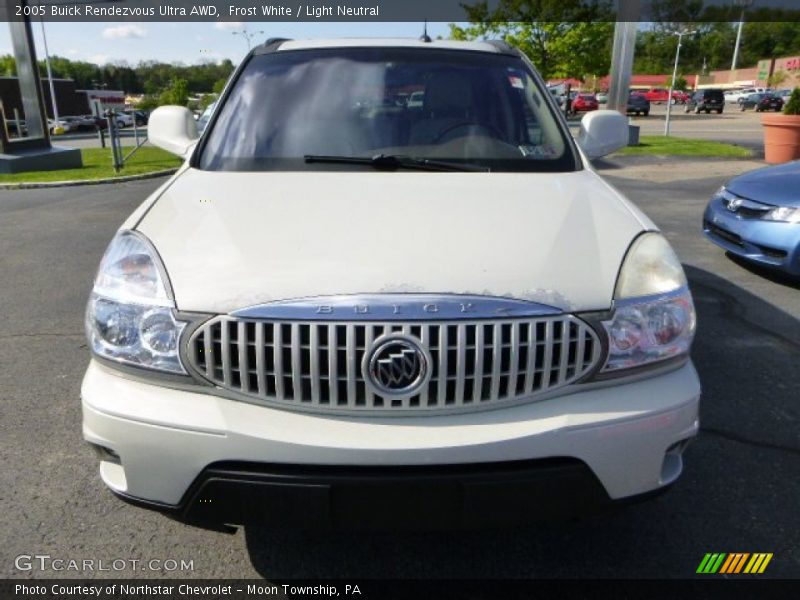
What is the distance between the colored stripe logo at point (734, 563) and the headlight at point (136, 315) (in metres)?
1.91

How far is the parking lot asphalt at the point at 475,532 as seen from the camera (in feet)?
7.29

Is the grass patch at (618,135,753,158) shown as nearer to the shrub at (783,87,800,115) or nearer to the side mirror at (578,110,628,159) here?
the shrub at (783,87,800,115)

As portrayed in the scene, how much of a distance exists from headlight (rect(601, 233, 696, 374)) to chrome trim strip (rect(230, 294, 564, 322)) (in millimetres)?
278

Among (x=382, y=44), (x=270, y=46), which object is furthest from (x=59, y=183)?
(x=382, y=44)

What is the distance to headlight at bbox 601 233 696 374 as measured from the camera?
6.04 ft

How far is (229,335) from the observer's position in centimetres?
174

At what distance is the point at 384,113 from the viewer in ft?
9.57

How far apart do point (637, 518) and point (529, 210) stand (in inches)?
50.7

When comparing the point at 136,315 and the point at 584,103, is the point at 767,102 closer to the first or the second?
the point at 584,103

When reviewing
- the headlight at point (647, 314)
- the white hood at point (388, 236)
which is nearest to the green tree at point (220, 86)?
the white hood at point (388, 236)

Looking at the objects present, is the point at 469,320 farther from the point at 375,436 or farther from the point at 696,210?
the point at 696,210

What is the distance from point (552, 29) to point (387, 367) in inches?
1316

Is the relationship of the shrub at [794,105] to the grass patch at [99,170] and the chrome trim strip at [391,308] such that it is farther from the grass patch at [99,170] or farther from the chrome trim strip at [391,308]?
the chrome trim strip at [391,308]

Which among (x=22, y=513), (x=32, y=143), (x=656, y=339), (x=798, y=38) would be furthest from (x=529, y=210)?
(x=798, y=38)
